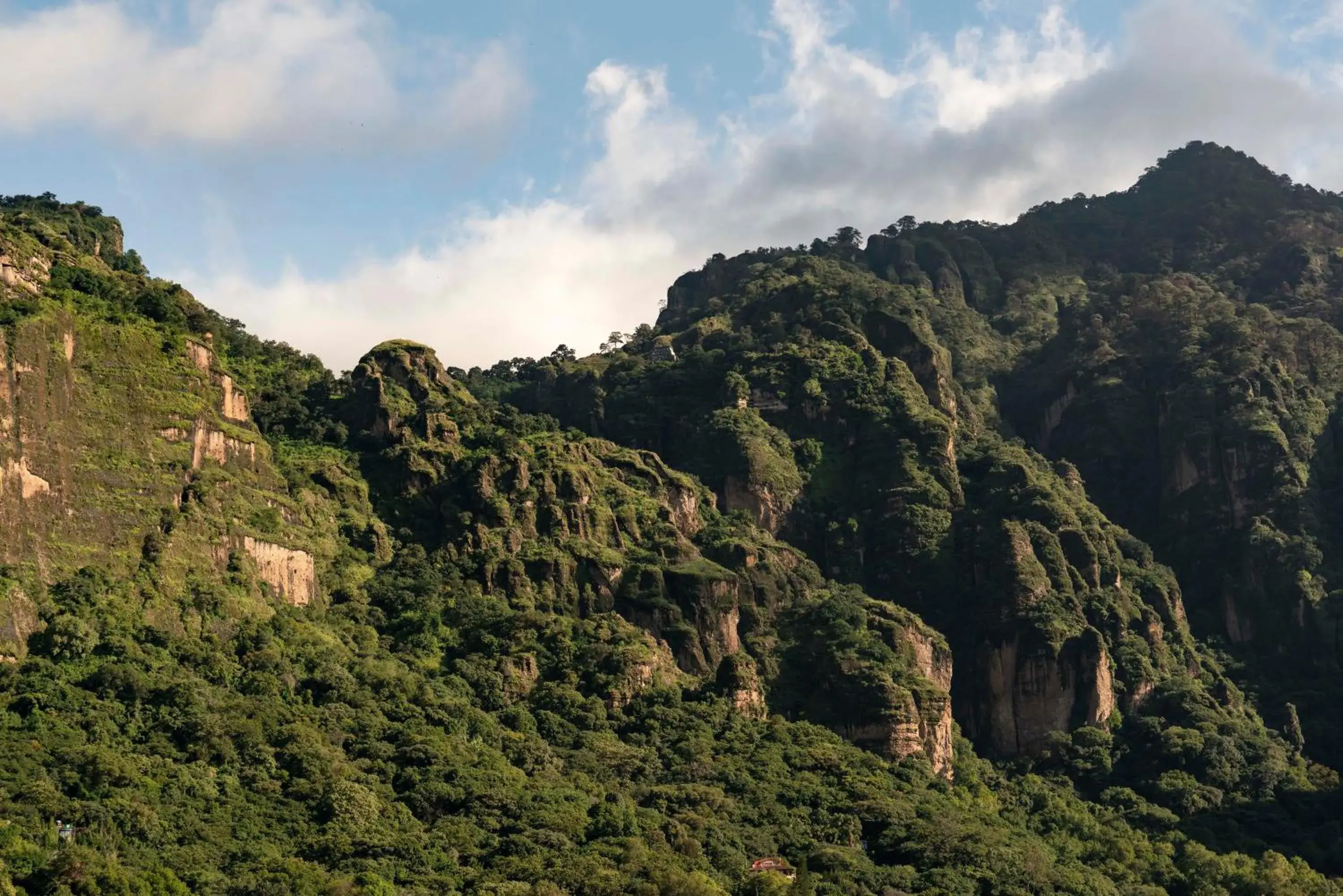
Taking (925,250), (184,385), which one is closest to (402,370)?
(184,385)

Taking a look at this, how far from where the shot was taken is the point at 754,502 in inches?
5256

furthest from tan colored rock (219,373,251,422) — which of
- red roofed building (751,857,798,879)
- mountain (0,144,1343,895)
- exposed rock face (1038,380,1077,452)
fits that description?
exposed rock face (1038,380,1077,452)

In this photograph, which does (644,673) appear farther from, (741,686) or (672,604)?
(672,604)

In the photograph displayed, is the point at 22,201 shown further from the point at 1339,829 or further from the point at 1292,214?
the point at 1292,214

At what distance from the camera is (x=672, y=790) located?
321 feet

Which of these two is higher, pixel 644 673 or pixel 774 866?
pixel 644 673

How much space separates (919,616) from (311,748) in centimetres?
4883

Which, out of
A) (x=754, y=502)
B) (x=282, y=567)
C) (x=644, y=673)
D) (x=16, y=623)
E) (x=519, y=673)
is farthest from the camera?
(x=754, y=502)

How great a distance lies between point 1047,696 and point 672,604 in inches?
948

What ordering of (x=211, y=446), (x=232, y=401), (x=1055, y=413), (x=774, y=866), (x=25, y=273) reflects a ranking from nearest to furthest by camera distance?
(x=774, y=866), (x=25, y=273), (x=211, y=446), (x=232, y=401), (x=1055, y=413)

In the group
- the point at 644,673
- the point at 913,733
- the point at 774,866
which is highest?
the point at 644,673

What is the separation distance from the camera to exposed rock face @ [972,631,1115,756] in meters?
120

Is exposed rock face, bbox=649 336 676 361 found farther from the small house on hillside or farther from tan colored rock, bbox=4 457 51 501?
tan colored rock, bbox=4 457 51 501

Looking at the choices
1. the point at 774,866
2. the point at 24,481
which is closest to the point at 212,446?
the point at 24,481
